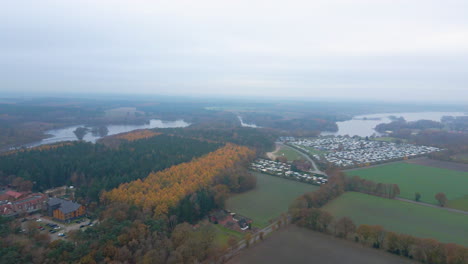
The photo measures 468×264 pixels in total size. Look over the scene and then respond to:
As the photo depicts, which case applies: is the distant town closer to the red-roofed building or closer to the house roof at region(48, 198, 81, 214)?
the house roof at region(48, 198, 81, 214)

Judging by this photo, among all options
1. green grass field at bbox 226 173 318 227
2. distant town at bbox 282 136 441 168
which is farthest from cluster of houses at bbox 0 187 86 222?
distant town at bbox 282 136 441 168

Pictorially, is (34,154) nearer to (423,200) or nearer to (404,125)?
(423,200)

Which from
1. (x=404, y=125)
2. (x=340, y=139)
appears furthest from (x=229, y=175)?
(x=404, y=125)

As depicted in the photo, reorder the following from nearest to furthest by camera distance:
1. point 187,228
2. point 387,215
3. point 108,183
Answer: point 187,228, point 387,215, point 108,183

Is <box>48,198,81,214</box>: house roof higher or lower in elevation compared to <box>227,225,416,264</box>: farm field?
higher

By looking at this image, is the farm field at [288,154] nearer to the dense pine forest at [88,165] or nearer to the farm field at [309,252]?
the dense pine forest at [88,165]

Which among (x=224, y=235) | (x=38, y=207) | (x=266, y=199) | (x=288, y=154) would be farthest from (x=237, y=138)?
(x=38, y=207)

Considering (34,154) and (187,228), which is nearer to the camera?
(187,228)

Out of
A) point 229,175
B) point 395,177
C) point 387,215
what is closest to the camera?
point 387,215
